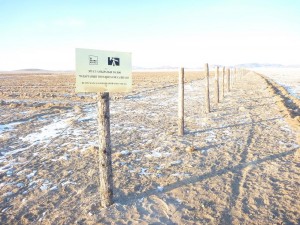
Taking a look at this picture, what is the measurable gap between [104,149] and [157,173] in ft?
6.37

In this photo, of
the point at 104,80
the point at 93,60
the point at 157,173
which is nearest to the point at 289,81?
the point at 157,173

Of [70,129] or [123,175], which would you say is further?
[70,129]

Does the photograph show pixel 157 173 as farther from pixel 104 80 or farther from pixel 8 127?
pixel 8 127

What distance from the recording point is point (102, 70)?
4195mm

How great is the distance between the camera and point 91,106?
1595cm

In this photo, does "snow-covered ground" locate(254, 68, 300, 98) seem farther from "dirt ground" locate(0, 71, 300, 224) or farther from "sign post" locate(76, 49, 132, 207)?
"sign post" locate(76, 49, 132, 207)

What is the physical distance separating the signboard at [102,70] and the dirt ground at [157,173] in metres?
2.14

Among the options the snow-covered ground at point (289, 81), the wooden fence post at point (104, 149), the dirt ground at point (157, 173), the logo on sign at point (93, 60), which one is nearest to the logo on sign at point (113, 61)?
the logo on sign at point (93, 60)

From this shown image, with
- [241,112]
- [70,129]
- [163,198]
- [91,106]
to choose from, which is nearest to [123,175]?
[163,198]

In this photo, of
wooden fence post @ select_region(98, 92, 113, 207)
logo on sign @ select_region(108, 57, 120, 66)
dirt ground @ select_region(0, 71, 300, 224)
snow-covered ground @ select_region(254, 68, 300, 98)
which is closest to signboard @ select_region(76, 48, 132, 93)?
logo on sign @ select_region(108, 57, 120, 66)

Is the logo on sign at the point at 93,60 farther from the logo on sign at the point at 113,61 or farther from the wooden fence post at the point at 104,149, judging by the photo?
the wooden fence post at the point at 104,149

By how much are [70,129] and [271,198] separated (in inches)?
294

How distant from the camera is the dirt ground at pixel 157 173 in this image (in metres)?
4.49

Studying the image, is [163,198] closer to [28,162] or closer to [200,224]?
[200,224]
